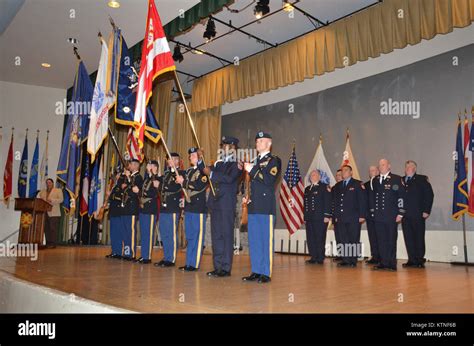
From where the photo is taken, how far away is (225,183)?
4.13 m

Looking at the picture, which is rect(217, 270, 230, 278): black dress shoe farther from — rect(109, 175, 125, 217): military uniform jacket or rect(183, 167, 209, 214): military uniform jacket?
rect(109, 175, 125, 217): military uniform jacket

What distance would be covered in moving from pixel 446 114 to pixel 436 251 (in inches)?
89.9

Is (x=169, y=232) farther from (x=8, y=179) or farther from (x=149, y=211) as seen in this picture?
(x=8, y=179)

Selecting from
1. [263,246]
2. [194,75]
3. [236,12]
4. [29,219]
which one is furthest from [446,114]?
[29,219]

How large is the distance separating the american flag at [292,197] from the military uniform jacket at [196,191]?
4168mm

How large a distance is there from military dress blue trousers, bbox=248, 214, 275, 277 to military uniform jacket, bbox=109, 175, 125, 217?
2857 millimetres

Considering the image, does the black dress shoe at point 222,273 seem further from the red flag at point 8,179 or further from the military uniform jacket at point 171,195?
the red flag at point 8,179

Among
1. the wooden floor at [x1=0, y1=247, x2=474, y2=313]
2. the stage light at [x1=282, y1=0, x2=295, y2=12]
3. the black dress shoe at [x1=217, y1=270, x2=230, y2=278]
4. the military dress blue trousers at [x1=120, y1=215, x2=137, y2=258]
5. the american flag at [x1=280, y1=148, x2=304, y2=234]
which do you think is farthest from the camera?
the american flag at [x1=280, y1=148, x2=304, y2=234]

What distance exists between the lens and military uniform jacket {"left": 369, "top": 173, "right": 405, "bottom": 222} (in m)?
5.25

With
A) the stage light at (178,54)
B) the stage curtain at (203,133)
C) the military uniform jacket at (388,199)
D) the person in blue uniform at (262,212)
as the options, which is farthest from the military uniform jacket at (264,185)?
the stage curtain at (203,133)

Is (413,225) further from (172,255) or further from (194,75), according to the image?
(194,75)

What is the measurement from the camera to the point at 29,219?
24.2 feet

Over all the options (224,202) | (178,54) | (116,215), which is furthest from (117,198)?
(178,54)

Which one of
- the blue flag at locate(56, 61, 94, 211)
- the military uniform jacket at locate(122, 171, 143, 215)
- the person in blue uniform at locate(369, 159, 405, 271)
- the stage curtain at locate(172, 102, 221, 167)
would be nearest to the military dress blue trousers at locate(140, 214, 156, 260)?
the military uniform jacket at locate(122, 171, 143, 215)
